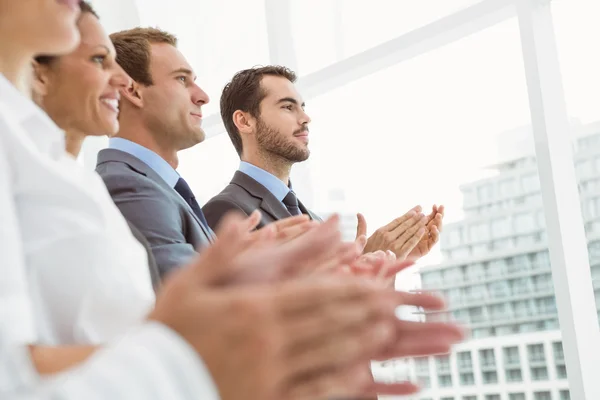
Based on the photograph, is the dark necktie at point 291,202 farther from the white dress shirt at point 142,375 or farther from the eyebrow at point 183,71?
the white dress shirt at point 142,375

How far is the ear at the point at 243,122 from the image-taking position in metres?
3.06

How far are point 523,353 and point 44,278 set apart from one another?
3058mm

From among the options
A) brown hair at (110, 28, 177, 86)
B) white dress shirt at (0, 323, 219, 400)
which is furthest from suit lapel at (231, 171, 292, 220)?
white dress shirt at (0, 323, 219, 400)

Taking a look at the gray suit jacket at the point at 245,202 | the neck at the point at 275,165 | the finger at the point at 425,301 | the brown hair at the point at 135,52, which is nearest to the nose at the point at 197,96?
the brown hair at the point at 135,52

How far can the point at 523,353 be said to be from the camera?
346 centimetres

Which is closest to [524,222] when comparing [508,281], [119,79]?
[508,281]

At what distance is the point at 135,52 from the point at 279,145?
0.78 m

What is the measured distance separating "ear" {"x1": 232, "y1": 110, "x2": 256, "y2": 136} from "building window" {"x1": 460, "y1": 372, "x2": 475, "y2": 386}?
163 centimetres

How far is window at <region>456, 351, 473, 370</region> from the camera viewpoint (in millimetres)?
3743

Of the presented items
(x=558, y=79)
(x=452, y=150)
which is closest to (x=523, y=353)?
(x=452, y=150)

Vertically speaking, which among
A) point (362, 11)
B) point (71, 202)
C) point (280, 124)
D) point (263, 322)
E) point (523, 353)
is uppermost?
point (362, 11)

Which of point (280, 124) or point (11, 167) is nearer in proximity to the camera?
point (11, 167)

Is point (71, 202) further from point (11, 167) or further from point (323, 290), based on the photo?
point (323, 290)

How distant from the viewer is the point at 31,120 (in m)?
0.80
